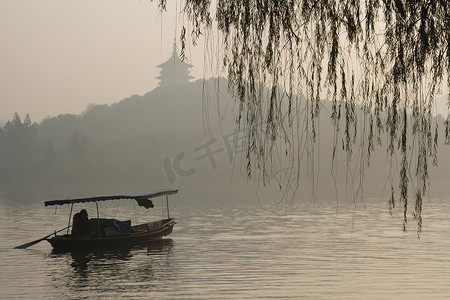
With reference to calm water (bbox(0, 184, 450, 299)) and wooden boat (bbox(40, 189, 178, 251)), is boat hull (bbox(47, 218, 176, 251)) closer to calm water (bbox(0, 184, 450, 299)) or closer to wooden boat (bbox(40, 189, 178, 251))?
wooden boat (bbox(40, 189, 178, 251))

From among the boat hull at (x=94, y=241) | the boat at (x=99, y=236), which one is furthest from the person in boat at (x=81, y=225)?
the boat hull at (x=94, y=241)

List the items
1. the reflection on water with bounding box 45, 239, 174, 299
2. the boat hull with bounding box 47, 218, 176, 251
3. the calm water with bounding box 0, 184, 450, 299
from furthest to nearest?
1. the boat hull with bounding box 47, 218, 176, 251
2. the reflection on water with bounding box 45, 239, 174, 299
3. the calm water with bounding box 0, 184, 450, 299

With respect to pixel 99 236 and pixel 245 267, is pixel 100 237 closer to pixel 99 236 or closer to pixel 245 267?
pixel 99 236

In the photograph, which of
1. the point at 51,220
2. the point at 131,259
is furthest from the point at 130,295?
the point at 51,220

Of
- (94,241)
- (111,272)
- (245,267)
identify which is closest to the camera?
(111,272)

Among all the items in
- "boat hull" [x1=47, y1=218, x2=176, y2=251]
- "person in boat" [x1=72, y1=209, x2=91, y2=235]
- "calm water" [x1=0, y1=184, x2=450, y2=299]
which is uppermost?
"person in boat" [x1=72, y1=209, x2=91, y2=235]

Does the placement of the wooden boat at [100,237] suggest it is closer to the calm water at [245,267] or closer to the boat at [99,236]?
→ the boat at [99,236]

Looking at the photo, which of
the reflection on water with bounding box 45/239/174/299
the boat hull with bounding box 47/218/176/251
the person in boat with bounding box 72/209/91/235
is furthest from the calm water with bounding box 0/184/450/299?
the person in boat with bounding box 72/209/91/235

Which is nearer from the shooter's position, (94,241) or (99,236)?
(94,241)

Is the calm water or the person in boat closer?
the calm water

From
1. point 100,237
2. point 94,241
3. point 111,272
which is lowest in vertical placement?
point 111,272

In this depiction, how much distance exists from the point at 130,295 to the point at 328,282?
28.2 ft

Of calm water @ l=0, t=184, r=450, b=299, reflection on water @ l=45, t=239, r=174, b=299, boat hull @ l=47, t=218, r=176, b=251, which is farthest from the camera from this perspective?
boat hull @ l=47, t=218, r=176, b=251

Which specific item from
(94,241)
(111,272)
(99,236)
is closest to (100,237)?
(99,236)
